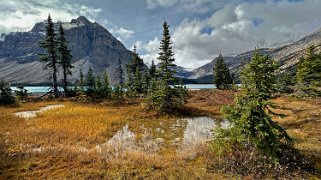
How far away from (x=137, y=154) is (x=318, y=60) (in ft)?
135

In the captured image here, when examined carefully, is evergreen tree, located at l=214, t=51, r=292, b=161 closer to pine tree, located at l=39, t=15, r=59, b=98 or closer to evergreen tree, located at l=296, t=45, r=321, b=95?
evergreen tree, located at l=296, t=45, r=321, b=95

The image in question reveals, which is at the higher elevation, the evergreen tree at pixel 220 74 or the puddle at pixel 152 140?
the evergreen tree at pixel 220 74

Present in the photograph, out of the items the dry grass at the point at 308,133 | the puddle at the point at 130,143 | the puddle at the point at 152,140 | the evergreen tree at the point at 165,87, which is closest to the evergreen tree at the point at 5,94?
the evergreen tree at the point at 165,87

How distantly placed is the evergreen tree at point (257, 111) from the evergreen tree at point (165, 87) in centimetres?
1861

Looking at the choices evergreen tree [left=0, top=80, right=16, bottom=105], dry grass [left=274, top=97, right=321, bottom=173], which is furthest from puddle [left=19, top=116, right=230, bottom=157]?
evergreen tree [left=0, top=80, right=16, bottom=105]

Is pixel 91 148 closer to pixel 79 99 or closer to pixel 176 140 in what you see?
pixel 176 140

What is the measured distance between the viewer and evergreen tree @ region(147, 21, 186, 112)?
106ft

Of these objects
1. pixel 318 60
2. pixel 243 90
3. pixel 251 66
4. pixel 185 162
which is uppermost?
pixel 318 60

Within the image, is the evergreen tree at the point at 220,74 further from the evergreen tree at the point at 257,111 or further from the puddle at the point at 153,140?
the evergreen tree at the point at 257,111

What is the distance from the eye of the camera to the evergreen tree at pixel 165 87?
32.4 metres

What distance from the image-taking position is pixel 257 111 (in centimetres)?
1257

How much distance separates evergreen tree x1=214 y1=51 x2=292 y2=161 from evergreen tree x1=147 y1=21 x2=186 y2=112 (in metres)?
18.6

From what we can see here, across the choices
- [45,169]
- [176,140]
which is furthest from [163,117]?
[45,169]

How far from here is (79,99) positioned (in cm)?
4559
